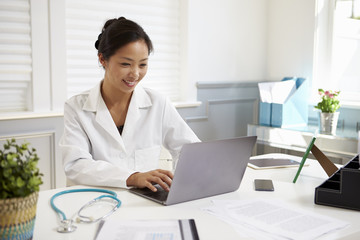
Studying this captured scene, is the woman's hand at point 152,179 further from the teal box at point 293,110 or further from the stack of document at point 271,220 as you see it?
the teal box at point 293,110

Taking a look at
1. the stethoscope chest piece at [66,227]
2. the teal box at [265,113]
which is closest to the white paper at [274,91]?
the teal box at [265,113]

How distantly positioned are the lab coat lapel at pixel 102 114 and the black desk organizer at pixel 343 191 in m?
0.86

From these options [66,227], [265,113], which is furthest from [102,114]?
[265,113]

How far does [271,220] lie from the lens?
1191 millimetres

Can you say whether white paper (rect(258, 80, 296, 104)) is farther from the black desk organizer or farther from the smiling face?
the black desk organizer

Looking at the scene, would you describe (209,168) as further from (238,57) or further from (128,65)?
(238,57)

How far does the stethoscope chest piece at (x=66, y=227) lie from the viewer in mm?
1095

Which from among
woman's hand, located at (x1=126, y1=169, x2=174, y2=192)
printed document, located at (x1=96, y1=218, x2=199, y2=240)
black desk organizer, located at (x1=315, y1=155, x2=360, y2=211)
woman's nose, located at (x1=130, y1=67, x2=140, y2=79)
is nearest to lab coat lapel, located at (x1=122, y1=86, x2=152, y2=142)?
woman's nose, located at (x1=130, y1=67, x2=140, y2=79)

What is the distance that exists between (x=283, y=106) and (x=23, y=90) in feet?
6.25

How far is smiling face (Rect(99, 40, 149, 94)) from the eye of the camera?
183cm

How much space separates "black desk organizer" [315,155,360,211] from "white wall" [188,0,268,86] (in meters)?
2.30

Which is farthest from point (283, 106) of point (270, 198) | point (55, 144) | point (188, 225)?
point (188, 225)

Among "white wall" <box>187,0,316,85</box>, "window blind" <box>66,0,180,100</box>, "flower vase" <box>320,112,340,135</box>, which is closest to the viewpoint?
"window blind" <box>66,0,180,100</box>

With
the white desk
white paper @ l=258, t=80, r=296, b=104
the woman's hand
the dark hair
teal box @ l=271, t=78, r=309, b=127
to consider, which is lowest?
the white desk
